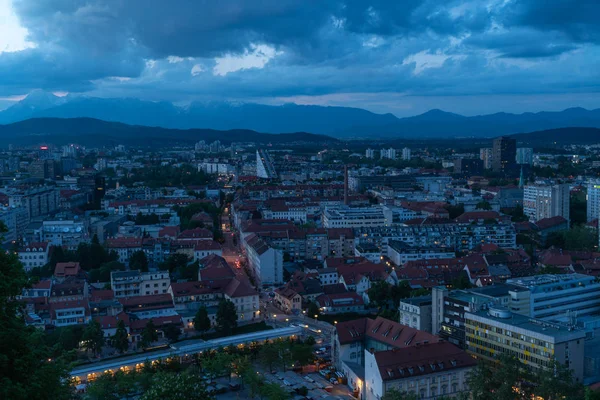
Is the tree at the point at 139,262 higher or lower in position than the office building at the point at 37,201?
lower

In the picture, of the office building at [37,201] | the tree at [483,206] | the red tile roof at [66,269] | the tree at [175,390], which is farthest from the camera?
the tree at [483,206]

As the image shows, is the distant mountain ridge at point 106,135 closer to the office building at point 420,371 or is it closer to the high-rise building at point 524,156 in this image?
the high-rise building at point 524,156

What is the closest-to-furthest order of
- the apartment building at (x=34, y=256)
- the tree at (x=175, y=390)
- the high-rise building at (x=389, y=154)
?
the tree at (x=175, y=390), the apartment building at (x=34, y=256), the high-rise building at (x=389, y=154)

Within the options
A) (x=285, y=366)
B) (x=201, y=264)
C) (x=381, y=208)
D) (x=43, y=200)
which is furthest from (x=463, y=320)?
(x=43, y=200)

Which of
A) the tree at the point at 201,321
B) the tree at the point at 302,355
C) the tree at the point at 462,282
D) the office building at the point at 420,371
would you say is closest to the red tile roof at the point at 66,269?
the tree at the point at 201,321

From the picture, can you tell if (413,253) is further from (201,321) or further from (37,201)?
(37,201)

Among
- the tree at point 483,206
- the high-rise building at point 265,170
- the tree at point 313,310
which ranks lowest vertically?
the tree at point 313,310

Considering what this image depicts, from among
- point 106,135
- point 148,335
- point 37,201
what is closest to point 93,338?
point 148,335
